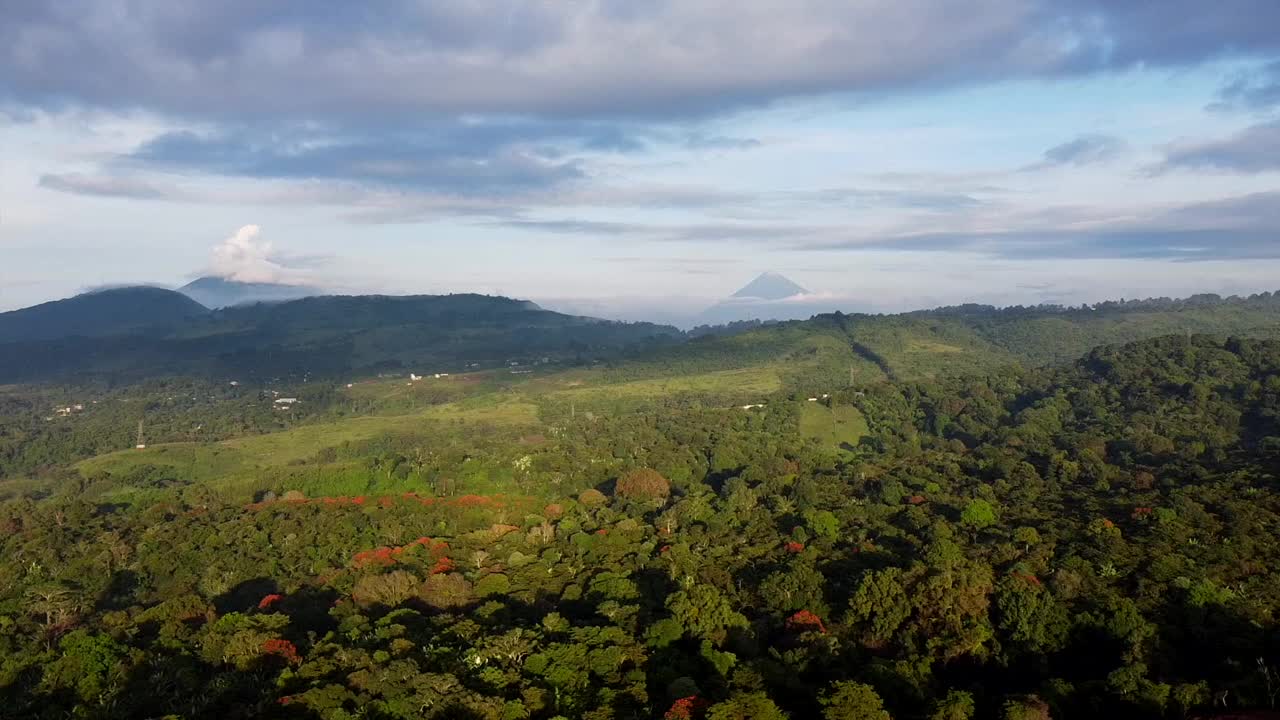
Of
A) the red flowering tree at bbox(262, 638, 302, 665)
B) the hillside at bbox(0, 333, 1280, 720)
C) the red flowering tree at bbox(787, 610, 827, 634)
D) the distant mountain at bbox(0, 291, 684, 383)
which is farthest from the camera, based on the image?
the distant mountain at bbox(0, 291, 684, 383)

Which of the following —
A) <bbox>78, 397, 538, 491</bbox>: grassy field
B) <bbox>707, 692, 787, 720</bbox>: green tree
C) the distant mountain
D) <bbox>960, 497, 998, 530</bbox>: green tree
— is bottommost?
<bbox>78, 397, 538, 491</bbox>: grassy field

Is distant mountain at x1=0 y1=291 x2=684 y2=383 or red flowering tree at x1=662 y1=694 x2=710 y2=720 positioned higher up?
distant mountain at x1=0 y1=291 x2=684 y2=383

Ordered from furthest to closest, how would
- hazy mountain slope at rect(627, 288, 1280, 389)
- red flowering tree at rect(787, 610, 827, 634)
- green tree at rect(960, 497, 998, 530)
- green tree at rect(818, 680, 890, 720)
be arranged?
hazy mountain slope at rect(627, 288, 1280, 389)
green tree at rect(960, 497, 998, 530)
red flowering tree at rect(787, 610, 827, 634)
green tree at rect(818, 680, 890, 720)

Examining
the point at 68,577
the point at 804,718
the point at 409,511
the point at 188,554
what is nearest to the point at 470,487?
the point at 409,511

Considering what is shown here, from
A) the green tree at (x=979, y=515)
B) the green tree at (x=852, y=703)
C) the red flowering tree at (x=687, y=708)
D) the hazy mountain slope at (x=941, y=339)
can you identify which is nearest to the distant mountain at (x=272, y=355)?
the hazy mountain slope at (x=941, y=339)

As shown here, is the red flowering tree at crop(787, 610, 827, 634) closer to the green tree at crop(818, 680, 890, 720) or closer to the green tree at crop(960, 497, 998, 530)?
the green tree at crop(818, 680, 890, 720)

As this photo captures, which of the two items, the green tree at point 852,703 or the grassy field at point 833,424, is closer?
the green tree at point 852,703

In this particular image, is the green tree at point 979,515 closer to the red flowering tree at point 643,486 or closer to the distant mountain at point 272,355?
the red flowering tree at point 643,486

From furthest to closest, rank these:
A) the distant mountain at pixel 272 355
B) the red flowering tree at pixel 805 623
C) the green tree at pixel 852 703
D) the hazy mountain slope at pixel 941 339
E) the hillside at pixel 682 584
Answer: the distant mountain at pixel 272 355
the hazy mountain slope at pixel 941 339
the red flowering tree at pixel 805 623
the hillside at pixel 682 584
the green tree at pixel 852 703

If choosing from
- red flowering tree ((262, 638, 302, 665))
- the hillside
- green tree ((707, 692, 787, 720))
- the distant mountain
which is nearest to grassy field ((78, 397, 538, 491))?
the hillside
